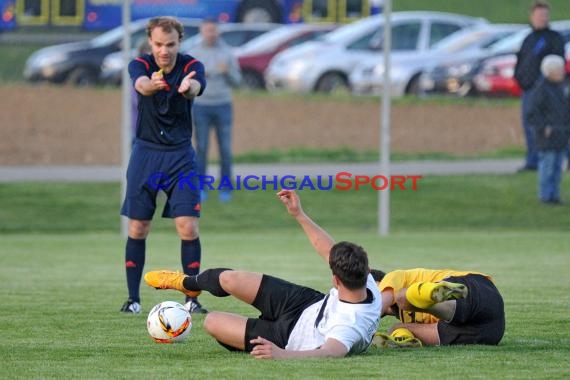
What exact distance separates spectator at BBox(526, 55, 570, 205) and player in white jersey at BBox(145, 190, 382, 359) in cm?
938

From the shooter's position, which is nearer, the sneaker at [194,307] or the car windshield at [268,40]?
the sneaker at [194,307]

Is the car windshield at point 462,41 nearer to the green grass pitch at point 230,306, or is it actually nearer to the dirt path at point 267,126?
the dirt path at point 267,126

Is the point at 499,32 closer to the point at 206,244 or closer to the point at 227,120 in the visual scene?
the point at 227,120

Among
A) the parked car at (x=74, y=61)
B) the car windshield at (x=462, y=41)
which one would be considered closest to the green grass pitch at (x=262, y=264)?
the car windshield at (x=462, y=41)

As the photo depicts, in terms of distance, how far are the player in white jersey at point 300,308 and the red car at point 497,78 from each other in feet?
49.3

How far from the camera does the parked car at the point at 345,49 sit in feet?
82.2

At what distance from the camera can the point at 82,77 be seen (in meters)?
→ 27.6

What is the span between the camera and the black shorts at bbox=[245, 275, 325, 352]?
7207mm

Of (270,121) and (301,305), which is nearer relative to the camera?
(301,305)

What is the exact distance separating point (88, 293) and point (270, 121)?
13774 mm

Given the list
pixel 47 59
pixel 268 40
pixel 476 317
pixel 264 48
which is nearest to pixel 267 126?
pixel 264 48

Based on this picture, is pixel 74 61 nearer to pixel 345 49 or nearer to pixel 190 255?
pixel 345 49

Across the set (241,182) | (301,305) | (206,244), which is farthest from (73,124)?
(301,305)

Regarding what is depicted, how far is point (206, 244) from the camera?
48.2 feet
